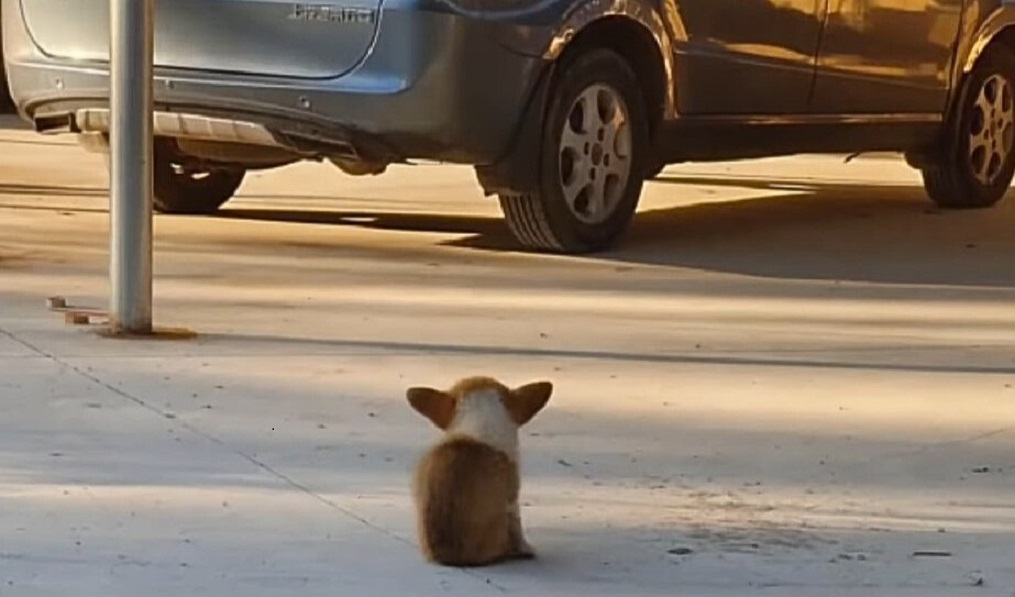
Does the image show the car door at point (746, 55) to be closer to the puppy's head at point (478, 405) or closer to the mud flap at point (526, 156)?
the mud flap at point (526, 156)

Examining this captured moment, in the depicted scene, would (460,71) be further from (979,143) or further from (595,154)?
(979,143)

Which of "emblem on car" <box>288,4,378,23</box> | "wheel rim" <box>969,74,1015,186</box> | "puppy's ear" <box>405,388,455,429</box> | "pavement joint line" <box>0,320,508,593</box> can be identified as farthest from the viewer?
"wheel rim" <box>969,74,1015,186</box>

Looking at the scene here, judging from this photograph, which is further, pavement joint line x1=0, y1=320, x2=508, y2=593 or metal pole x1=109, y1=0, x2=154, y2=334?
metal pole x1=109, y1=0, x2=154, y2=334

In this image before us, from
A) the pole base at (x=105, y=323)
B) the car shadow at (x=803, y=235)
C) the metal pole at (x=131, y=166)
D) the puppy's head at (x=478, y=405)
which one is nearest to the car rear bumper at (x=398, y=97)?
the car shadow at (x=803, y=235)

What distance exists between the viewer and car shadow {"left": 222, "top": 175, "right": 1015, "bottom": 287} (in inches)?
349

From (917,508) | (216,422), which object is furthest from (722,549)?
(216,422)

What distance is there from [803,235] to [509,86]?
234 cm

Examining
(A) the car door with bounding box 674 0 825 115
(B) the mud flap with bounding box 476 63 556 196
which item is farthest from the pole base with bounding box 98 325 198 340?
(A) the car door with bounding box 674 0 825 115

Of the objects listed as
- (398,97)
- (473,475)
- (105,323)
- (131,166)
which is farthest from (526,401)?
(398,97)

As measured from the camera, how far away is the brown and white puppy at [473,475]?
4.30 meters

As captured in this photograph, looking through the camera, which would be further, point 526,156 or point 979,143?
point 979,143

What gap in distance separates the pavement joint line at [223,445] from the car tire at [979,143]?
5.50 metres

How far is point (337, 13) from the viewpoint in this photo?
791 centimetres

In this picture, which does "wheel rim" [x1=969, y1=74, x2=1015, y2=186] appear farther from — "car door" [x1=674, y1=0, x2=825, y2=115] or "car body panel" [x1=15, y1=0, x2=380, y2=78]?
"car body panel" [x1=15, y1=0, x2=380, y2=78]
